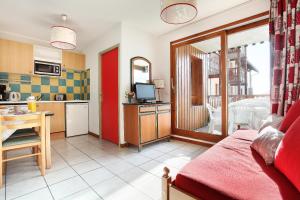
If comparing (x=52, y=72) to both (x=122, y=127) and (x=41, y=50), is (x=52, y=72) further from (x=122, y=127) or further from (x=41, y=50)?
(x=122, y=127)

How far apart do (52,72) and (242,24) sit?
14.8 feet

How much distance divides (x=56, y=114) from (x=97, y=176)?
2640 mm

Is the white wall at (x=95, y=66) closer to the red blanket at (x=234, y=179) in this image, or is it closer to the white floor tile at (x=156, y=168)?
the white floor tile at (x=156, y=168)

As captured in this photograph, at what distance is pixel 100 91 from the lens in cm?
376

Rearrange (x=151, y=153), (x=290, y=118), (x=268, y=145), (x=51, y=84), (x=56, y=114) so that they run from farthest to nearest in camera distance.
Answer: (x=51, y=84) → (x=56, y=114) → (x=151, y=153) → (x=290, y=118) → (x=268, y=145)

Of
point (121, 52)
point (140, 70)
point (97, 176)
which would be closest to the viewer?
point (97, 176)

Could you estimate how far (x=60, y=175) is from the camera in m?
1.94

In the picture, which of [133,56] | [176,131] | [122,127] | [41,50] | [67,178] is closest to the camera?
[67,178]

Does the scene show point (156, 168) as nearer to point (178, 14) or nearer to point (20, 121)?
point (20, 121)

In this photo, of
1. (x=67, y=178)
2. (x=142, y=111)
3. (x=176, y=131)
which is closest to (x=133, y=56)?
(x=142, y=111)

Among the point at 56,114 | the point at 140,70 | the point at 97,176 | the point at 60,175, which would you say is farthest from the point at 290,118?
the point at 56,114

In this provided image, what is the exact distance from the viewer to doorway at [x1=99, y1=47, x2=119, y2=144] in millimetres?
3293

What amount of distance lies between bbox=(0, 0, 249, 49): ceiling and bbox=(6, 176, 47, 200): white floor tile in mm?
2571

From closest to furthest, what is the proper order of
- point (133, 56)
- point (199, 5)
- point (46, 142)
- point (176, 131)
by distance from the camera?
point (46, 142), point (199, 5), point (133, 56), point (176, 131)
